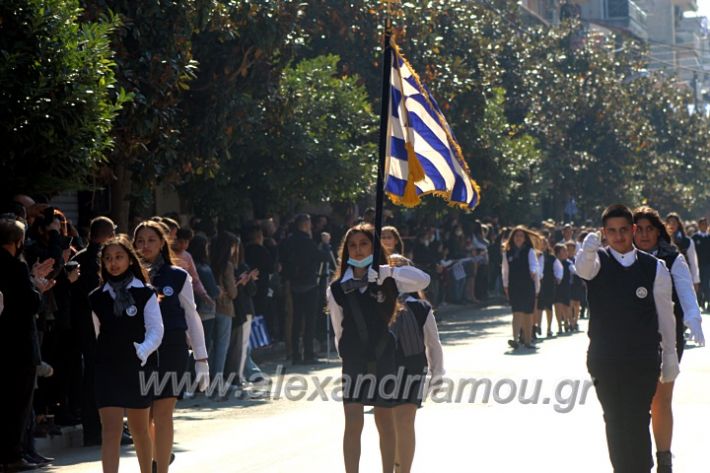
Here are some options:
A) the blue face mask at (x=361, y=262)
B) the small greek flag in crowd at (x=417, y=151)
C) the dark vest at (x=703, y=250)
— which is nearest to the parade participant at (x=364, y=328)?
the blue face mask at (x=361, y=262)

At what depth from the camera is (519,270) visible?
67.2ft

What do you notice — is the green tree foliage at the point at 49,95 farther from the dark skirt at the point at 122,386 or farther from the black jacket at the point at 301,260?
the black jacket at the point at 301,260

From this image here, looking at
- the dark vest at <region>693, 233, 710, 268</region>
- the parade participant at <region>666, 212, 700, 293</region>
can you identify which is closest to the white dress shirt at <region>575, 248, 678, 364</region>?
the parade participant at <region>666, 212, 700, 293</region>

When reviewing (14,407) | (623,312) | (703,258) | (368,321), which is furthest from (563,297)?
(623,312)

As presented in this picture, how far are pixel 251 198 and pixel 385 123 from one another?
42.0 feet

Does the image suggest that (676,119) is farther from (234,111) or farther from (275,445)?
(275,445)

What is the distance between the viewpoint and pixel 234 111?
17656 mm

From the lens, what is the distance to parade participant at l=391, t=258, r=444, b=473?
8.62 meters

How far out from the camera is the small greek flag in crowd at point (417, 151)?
9.61 m

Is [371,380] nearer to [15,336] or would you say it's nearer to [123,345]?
[123,345]

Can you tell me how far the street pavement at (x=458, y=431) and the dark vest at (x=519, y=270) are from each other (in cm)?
304

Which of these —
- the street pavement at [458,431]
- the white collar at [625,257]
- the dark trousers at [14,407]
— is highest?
the white collar at [625,257]

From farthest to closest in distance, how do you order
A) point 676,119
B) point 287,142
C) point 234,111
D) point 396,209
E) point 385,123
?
point 676,119 → point 396,209 → point 287,142 → point 234,111 → point 385,123

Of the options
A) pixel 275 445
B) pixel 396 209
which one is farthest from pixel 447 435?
pixel 396 209
